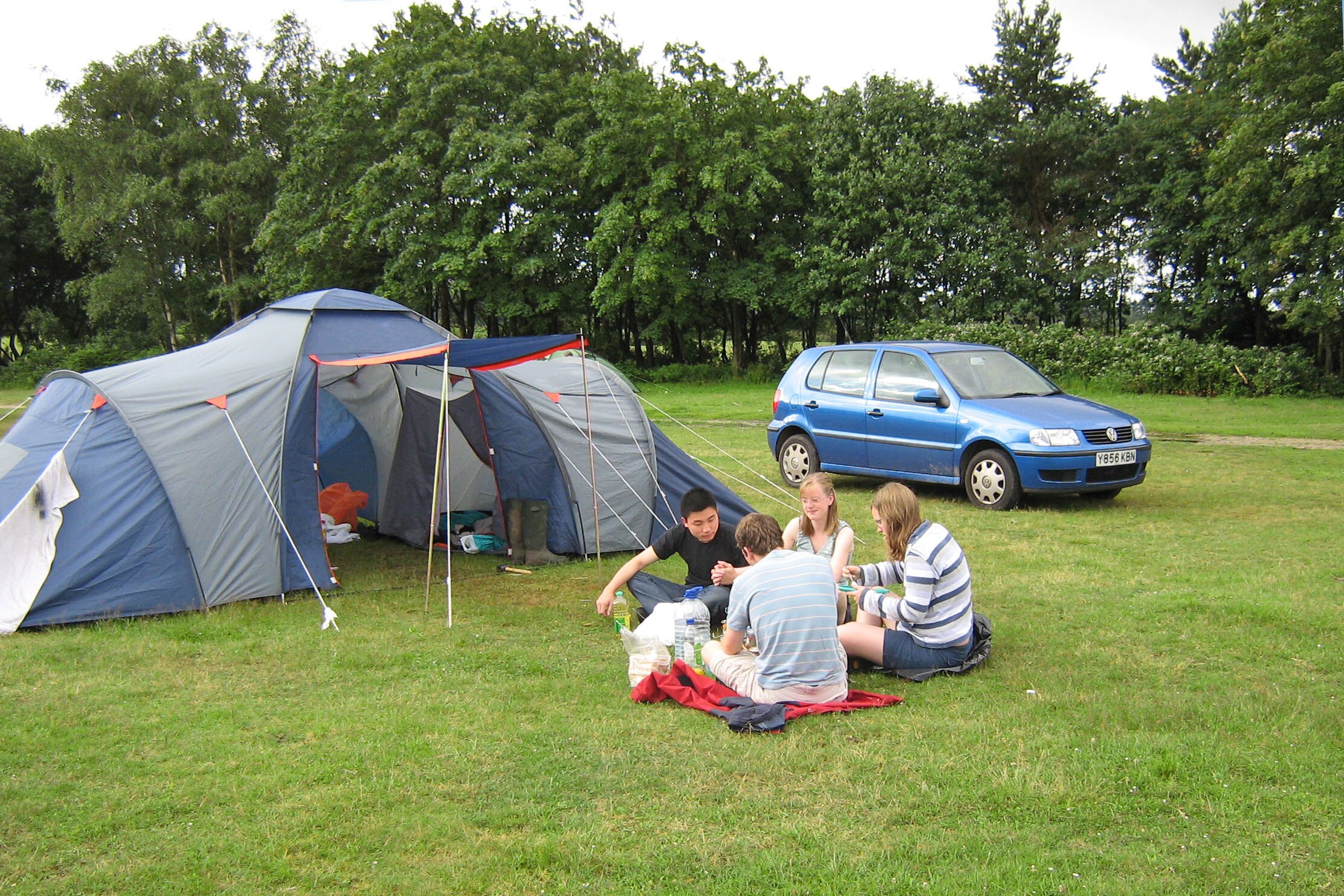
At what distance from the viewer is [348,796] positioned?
437 centimetres

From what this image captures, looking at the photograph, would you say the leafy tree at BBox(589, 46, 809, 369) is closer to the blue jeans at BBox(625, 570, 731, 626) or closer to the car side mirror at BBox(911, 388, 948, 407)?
the car side mirror at BBox(911, 388, 948, 407)

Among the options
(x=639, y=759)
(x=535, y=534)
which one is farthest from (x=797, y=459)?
(x=639, y=759)

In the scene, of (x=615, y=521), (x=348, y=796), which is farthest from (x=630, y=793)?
(x=615, y=521)

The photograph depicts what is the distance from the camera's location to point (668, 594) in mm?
6938

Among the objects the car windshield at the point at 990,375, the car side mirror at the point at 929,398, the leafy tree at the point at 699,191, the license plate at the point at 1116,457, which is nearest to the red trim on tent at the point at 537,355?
the car side mirror at the point at 929,398

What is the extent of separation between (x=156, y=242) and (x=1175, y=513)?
38.0 meters

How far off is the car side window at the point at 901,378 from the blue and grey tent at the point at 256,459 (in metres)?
2.93

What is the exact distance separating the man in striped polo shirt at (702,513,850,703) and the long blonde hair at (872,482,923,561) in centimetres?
64

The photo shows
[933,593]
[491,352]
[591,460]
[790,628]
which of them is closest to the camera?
[790,628]

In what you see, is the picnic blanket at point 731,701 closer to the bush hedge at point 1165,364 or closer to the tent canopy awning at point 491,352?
the tent canopy awning at point 491,352

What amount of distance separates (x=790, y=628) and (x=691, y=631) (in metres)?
1.19

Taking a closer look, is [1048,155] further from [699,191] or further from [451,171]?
[451,171]

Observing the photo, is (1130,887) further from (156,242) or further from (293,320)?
(156,242)

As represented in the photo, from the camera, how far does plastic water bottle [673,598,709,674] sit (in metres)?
6.12
